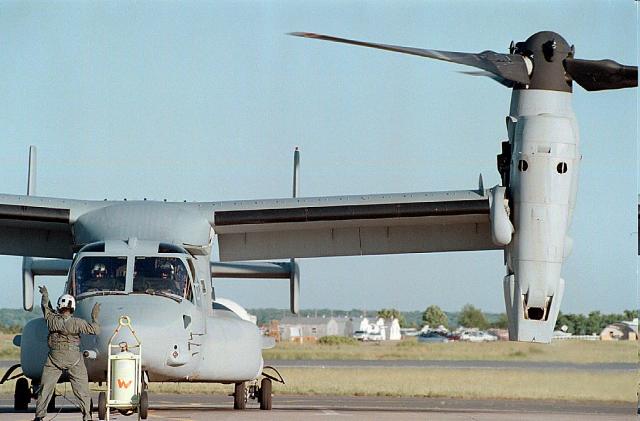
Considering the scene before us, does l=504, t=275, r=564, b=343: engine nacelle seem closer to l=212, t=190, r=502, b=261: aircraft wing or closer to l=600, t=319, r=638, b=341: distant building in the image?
l=212, t=190, r=502, b=261: aircraft wing

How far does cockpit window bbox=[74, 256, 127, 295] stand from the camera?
53.2 ft

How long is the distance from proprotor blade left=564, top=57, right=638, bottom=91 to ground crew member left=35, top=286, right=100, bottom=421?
28.8ft

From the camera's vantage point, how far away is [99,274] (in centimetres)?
1638

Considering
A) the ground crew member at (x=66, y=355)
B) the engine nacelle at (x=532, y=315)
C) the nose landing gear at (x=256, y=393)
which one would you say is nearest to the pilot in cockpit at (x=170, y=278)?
the ground crew member at (x=66, y=355)

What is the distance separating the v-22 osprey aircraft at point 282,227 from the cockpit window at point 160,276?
19 millimetres

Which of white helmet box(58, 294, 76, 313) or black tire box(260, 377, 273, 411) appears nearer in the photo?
white helmet box(58, 294, 76, 313)

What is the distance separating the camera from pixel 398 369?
139 ft

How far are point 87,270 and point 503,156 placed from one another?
23.1ft

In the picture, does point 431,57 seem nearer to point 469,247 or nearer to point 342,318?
point 469,247

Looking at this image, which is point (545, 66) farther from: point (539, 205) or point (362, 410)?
point (362, 410)

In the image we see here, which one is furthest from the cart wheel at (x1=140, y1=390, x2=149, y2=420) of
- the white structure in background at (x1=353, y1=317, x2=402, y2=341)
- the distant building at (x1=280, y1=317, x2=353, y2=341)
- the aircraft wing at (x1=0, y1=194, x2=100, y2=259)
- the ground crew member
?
the distant building at (x1=280, y1=317, x2=353, y2=341)

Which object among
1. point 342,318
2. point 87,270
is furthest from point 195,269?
point 342,318

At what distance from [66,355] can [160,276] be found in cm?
254

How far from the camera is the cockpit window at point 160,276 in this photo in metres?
16.3
